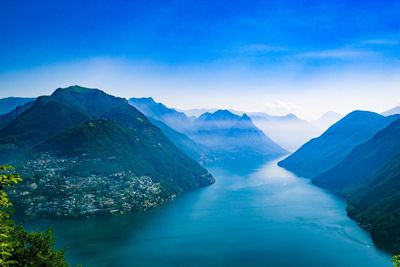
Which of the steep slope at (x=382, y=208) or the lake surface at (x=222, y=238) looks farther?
the steep slope at (x=382, y=208)

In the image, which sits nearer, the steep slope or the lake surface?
the lake surface

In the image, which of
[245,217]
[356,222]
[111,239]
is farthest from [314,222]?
[111,239]

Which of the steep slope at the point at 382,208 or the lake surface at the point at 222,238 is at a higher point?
the steep slope at the point at 382,208

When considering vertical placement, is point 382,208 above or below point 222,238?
above

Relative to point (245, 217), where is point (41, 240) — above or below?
above

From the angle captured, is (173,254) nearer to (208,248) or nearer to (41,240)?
(208,248)

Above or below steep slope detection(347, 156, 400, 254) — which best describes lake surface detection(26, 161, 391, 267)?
below

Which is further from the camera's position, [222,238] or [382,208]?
[382,208]

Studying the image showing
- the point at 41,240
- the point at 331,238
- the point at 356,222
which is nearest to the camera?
the point at 41,240
